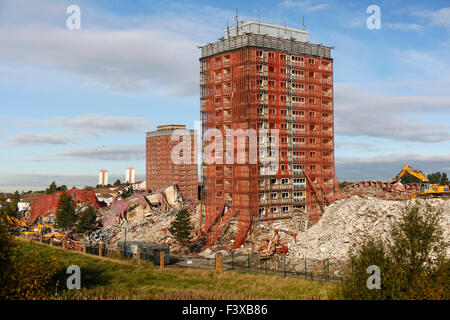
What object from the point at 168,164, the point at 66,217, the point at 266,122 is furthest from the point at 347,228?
the point at 168,164

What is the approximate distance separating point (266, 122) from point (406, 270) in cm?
5593

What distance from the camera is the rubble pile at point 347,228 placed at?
181 feet

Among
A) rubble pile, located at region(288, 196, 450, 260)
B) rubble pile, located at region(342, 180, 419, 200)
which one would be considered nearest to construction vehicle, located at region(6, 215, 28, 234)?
rubble pile, located at region(288, 196, 450, 260)

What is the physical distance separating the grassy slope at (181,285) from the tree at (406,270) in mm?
5302

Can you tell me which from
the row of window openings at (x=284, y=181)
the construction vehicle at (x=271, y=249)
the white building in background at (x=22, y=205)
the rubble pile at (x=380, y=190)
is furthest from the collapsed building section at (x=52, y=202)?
the construction vehicle at (x=271, y=249)

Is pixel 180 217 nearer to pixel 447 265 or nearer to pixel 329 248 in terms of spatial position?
pixel 329 248

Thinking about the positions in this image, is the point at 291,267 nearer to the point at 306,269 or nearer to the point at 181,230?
the point at 306,269

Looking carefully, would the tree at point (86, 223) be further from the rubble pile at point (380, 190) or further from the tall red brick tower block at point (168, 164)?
the tall red brick tower block at point (168, 164)

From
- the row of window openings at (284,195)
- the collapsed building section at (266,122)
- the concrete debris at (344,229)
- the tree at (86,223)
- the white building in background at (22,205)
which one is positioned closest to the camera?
the concrete debris at (344,229)

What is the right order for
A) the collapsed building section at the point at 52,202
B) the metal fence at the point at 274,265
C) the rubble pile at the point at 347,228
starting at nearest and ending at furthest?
the metal fence at the point at 274,265 < the rubble pile at the point at 347,228 < the collapsed building section at the point at 52,202

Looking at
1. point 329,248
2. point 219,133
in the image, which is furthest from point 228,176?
point 329,248

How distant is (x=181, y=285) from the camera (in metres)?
36.4

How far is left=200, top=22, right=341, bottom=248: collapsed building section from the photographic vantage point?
7675 centimetres

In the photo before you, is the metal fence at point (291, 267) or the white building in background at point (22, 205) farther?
the white building in background at point (22, 205)
